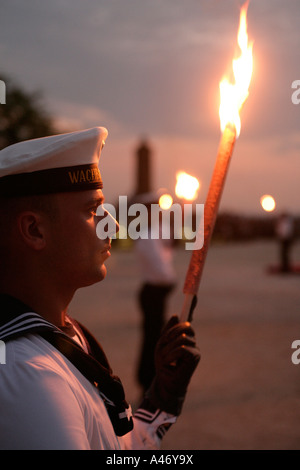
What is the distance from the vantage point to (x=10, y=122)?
1802 centimetres

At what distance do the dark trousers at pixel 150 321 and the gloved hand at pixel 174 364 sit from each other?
387 cm

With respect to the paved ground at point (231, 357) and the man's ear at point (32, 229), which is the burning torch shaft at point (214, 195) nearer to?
the man's ear at point (32, 229)

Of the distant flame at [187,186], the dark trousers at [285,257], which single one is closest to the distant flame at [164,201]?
the distant flame at [187,186]

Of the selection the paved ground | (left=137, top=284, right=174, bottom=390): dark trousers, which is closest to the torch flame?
the paved ground

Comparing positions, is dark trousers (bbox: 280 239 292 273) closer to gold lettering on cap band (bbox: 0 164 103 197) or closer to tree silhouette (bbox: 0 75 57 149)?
tree silhouette (bbox: 0 75 57 149)

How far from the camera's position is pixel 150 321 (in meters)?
5.88

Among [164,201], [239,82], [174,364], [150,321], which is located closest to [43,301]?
[174,364]

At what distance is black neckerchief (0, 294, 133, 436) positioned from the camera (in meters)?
1.37

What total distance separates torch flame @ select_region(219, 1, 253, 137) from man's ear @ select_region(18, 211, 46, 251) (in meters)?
0.62

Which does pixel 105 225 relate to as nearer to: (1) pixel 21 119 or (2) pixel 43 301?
(2) pixel 43 301

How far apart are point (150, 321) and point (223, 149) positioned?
14.7ft

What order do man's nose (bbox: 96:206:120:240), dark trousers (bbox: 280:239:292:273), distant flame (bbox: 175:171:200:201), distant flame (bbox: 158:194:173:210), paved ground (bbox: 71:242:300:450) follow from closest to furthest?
man's nose (bbox: 96:206:120:240) < distant flame (bbox: 175:171:200:201) < paved ground (bbox: 71:242:300:450) < distant flame (bbox: 158:194:173:210) < dark trousers (bbox: 280:239:292:273)

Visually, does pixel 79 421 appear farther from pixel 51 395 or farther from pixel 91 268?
pixel 91 268
